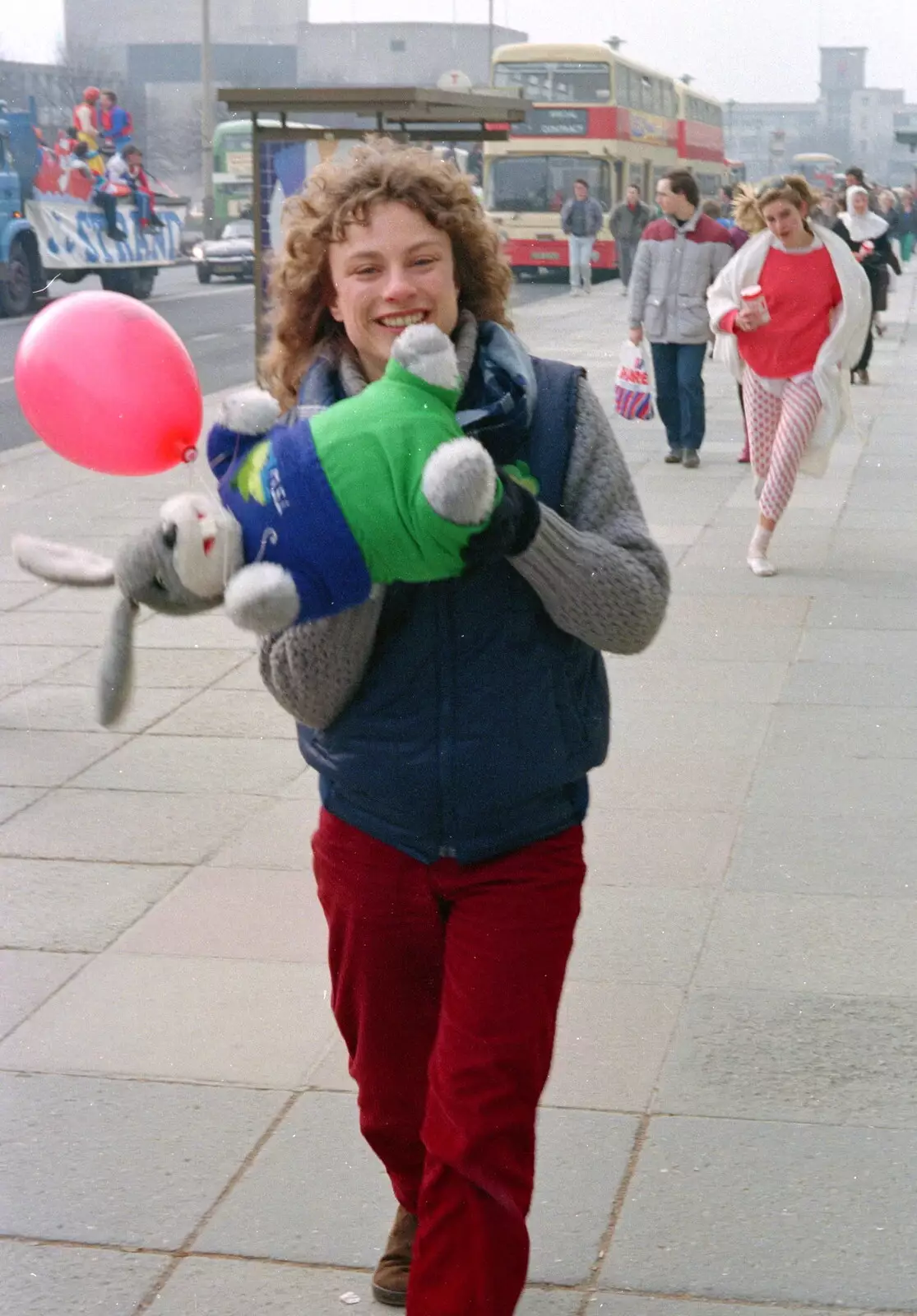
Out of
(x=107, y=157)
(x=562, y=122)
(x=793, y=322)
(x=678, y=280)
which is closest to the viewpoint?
(x=793, y=322)

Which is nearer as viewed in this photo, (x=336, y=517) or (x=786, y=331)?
(x=336, y=517)

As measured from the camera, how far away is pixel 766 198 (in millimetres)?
8891

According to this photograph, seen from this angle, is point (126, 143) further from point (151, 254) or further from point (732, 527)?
point (732, 527)

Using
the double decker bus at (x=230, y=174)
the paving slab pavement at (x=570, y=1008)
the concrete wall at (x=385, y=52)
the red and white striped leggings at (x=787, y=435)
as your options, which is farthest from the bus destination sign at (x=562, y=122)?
the concrete wall at (x=385, y=52)

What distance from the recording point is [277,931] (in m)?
4.58

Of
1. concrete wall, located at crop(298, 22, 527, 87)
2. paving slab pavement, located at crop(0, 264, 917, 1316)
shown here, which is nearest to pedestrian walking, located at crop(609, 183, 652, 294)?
paving slab pavement, located at crop(0, 264, 917, 1316)

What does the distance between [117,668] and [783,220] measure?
6915 mm

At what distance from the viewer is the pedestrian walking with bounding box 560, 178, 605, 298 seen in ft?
109

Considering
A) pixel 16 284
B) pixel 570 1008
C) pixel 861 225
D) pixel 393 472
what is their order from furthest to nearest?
1. pixel 16 284
2. pixel 861 225
3. pixel 570 1008
4. pixel 393 472

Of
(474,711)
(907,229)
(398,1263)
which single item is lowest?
(907,229)

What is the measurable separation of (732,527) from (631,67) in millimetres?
28437


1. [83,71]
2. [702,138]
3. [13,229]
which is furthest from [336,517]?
[83,71]

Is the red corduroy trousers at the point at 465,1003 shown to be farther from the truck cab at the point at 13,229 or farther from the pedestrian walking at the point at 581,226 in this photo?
the pedestrian walking at the point at 581,226

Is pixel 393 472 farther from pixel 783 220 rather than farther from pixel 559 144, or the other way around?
pixel 559 144
